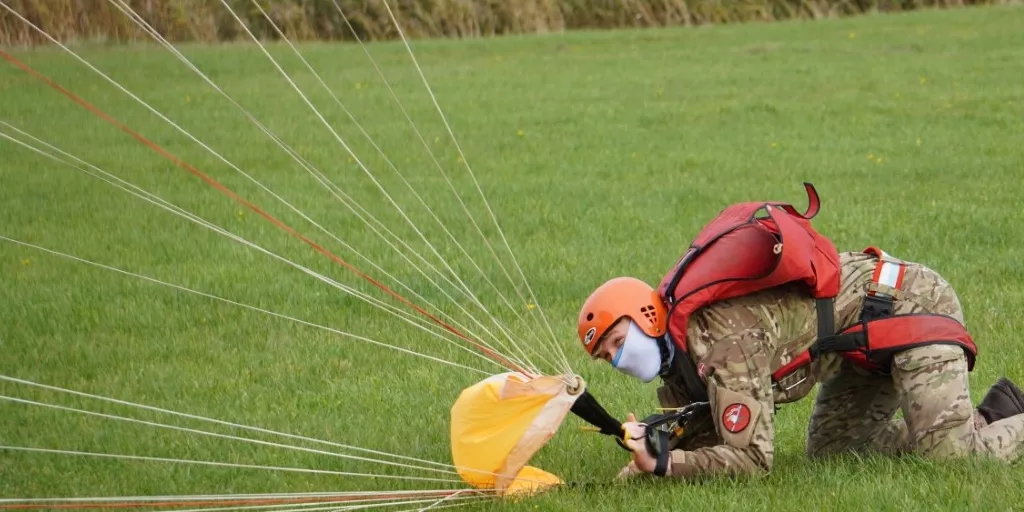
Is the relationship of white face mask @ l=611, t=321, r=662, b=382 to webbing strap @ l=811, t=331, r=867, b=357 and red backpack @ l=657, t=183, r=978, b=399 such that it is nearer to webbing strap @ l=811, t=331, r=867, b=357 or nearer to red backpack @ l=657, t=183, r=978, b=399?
red backpack @ l=657, t=183, r=978, b=399

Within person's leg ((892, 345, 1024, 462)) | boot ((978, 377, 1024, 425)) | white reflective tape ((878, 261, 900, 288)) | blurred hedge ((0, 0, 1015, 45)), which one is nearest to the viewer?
person's leg ((892, 345, 1024, 462))

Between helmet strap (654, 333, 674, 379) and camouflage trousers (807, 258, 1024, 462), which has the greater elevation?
helmet strap (654, 333, 674, 379)

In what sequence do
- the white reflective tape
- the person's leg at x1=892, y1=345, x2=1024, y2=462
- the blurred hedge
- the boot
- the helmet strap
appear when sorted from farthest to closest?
the blurred hedge → the boot → the white reflective tape → the person's leg at x1=892, y1=345, x2=1024, y2=462 → the helmet strap

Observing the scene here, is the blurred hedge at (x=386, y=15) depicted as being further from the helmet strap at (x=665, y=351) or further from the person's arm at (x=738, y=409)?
the person's arm at (x=738, y=409)

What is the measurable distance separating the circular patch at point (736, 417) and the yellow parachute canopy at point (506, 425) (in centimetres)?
52

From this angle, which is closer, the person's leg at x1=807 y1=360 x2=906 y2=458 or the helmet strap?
A: the helmet strap

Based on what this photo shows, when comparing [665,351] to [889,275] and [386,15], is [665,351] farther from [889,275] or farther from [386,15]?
[386,15]

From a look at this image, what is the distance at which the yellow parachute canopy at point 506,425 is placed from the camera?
4.62 metres

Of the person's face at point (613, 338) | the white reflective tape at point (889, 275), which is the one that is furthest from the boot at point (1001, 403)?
the person's face at point (613, 338)

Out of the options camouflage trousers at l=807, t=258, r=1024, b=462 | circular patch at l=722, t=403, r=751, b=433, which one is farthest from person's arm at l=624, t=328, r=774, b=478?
camouflage trousers at l=807, t=258, r=1024, b=462

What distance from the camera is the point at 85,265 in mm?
9281

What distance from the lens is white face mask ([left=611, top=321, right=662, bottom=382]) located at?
14.8 feet

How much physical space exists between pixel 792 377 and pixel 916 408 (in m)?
0.46

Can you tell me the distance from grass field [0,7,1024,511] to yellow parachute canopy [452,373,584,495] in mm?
139
